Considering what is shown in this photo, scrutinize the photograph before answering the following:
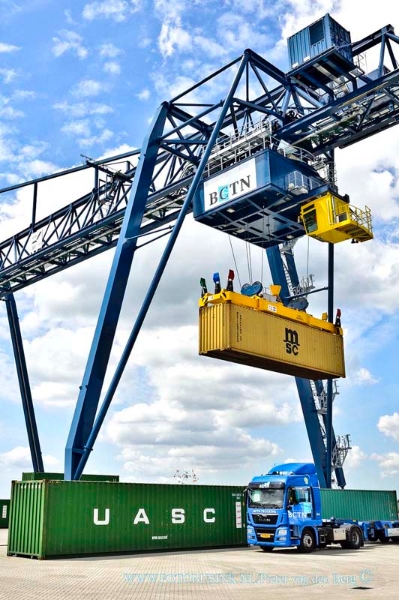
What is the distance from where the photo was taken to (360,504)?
2712cm

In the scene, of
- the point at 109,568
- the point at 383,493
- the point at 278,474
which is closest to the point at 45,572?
the point at 109,568

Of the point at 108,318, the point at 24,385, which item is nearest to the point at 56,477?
the point at 24,385

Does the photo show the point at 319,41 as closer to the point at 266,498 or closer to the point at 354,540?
the point at 266,498

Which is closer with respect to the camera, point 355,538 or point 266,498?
point 266,498

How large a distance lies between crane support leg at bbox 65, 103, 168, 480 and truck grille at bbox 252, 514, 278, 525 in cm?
608

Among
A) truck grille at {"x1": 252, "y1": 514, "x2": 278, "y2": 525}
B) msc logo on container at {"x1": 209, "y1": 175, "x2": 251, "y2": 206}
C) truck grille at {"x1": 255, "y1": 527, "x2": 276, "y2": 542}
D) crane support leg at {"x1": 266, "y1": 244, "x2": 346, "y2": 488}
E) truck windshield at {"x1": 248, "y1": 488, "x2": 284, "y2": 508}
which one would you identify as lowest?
truck grille at {"x1": 255, "y1": 527, "x2": 276, "y2": 542}

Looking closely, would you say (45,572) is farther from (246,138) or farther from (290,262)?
(290,262)

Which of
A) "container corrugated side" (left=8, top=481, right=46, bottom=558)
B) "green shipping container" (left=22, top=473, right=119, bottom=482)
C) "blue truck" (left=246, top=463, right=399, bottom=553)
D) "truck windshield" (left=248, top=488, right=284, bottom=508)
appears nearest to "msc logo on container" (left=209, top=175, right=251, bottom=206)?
"blue truck" (left=246, top=463, right=399, bottom=553)

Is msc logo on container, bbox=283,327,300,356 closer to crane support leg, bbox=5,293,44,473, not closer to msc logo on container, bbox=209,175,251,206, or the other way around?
msc logo on container, bbox=209,175,251,206

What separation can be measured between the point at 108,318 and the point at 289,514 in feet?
29.4

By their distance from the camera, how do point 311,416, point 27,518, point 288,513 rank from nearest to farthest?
point 27,518
point 288,513
point 311,416

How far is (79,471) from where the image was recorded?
20.7 metres

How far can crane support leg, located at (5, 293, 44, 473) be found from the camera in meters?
40.5

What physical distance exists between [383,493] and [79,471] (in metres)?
15.1
